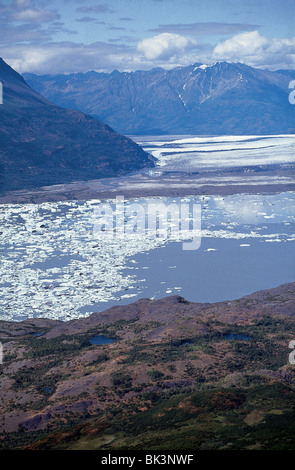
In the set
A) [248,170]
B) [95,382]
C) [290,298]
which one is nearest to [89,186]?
[248,170]

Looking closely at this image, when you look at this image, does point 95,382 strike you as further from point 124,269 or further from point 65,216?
point 65,216
